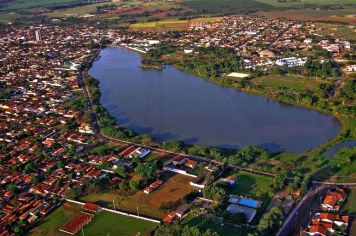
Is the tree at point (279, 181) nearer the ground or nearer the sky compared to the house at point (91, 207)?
nearer the sky

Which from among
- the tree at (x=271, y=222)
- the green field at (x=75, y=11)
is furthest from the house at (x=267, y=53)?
the green field at (x=75, y=11)

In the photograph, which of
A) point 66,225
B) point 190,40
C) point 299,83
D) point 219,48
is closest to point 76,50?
point 190,40

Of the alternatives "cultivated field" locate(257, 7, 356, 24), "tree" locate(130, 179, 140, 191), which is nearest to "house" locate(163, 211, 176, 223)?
"tree" locate(130, 179, 140, 191)

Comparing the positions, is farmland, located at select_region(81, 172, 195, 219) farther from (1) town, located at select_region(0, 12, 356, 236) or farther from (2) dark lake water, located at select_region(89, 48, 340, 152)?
(2) dark lake water, located at select_region(89, 48, 340, 152)

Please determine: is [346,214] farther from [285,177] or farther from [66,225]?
[66,225]

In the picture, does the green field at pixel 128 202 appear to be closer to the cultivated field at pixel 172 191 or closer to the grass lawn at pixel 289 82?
the cultivated field at pixel 172 191

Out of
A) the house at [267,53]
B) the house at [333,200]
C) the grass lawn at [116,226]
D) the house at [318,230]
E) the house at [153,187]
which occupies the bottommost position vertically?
the grass lawn at [116,226]

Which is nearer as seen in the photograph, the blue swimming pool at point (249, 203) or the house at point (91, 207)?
the blue swimming pool at point (249, 203)
